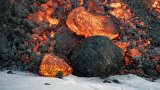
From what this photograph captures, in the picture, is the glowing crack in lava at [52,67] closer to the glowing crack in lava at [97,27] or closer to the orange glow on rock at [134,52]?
the glowing crack in lava at [97,27]

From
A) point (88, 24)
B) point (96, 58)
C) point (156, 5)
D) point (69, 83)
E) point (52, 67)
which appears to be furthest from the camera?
point (156, 5)

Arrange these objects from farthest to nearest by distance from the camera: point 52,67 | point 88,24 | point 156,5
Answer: point 156,5
point 88,24
point 52,67

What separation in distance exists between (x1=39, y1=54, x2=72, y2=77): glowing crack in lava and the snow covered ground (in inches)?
4.7

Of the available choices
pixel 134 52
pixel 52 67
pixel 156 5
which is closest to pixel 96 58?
pixel 52 67

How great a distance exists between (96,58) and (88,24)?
2.82 ft

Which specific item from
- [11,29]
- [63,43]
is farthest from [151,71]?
[11,29]

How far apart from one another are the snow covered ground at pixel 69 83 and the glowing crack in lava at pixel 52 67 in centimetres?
12

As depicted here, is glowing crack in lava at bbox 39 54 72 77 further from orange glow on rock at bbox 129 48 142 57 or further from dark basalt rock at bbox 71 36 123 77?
orange glow on rock at bbox 129 48 142 57

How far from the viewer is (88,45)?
17.9 feet

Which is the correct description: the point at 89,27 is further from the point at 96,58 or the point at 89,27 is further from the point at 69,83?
the point at 69,83

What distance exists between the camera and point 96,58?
17.4 ft

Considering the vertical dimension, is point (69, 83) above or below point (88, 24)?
below

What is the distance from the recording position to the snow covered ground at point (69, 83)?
4454 millimetres

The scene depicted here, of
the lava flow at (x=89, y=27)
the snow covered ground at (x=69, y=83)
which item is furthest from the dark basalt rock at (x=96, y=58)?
the lava flow at (x=89, y=27)
